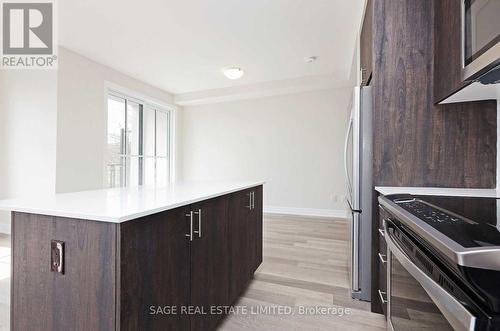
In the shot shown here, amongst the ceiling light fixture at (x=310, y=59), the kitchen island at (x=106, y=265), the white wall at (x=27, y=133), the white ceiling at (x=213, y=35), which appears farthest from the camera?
the ceiling light fixture at (x=310, y=59)

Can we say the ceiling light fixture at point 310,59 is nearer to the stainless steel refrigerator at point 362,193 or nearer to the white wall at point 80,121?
the stainless steel refrigerator at point 362,193

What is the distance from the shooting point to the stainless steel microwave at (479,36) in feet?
3.26

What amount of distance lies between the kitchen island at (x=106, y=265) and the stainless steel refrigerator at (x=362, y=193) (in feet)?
4.08

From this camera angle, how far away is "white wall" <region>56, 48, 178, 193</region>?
3492mm

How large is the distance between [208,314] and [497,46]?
1810 millimetres

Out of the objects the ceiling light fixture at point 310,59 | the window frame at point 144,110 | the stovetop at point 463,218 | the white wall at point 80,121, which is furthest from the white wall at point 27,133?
the stovetop at point 463,218

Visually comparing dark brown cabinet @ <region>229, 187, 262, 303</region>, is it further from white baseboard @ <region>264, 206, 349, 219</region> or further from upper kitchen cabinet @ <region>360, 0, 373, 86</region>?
white baseboard @ <region>264, 206, 349, 219</region>

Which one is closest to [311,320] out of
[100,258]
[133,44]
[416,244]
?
[416,244]

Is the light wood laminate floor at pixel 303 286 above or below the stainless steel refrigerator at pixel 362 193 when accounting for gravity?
below

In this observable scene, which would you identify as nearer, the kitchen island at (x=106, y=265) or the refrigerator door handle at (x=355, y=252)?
the kitchen island at (x=106, y=265)

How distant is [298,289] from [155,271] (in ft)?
Result: 4.92

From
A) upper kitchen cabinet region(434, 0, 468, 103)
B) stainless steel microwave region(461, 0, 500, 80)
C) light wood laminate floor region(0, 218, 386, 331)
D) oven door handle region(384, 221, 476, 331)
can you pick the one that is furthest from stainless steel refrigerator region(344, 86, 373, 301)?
oven door handle region(384, 221, 476, 331)

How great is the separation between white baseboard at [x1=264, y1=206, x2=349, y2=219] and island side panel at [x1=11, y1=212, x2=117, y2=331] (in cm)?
436

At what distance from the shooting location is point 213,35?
3.16 meters
